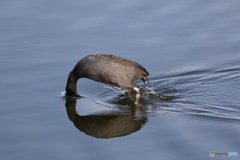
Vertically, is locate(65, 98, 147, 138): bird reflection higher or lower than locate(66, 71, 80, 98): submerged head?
lower

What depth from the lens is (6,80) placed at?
9.12 metres

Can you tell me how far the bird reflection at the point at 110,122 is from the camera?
7.46m

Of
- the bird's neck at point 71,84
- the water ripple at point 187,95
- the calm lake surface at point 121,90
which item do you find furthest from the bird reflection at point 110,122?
the bird's neck at point 71,84

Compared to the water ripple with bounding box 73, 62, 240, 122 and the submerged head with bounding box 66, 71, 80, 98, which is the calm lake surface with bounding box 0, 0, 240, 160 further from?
the submerged head with bounding box 66, 71, 80, 98

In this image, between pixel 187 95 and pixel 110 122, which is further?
pixel 187 95

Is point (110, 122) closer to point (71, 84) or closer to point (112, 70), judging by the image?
point (112, 70)

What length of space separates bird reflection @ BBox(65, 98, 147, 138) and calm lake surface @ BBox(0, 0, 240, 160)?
14 millimetres

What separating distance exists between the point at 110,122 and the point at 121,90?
1.35m

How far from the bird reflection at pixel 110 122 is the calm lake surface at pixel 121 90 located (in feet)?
0.05

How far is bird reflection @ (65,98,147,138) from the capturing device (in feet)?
24.5

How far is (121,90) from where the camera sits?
9.07 metres

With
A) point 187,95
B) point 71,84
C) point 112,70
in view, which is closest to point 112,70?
point 112,70

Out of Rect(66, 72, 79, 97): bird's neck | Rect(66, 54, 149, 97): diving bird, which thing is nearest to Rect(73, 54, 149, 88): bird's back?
Rect(66, 54, 149, 97): diving bird

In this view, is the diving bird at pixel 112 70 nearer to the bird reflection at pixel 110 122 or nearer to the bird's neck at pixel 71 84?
the bird's neck at pixel 71 84
